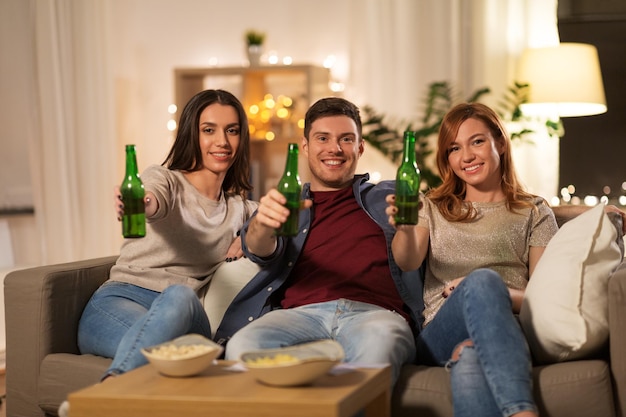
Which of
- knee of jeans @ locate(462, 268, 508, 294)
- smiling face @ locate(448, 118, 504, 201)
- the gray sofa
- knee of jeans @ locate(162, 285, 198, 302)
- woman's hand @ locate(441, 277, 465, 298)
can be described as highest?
smiling face @ locate(448, 118, 504, 201)

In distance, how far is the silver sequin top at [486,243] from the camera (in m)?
2.52

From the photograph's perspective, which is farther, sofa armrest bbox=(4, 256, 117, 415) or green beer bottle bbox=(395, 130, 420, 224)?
sofa armrest bbox=(4, 256, 117, 415)

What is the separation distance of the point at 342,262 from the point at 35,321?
915 mm

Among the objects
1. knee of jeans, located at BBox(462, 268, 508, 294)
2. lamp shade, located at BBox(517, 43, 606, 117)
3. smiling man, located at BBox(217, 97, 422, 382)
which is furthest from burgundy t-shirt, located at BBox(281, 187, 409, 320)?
lamp shade, located at BBox(517, 43, 606, 117)

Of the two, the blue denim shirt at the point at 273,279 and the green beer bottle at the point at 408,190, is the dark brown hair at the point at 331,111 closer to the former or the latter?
the blue denim shirt at the point at 273,279

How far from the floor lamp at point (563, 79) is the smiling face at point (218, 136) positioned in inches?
80.8

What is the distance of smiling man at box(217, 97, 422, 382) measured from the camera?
8.01 feet

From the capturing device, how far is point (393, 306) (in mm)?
2562

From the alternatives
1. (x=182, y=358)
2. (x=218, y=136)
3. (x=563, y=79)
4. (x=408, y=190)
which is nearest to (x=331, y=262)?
(x=408, y=190)

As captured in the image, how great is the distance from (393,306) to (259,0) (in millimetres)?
3547

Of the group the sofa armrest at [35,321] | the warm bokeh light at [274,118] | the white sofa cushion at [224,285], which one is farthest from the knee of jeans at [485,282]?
the warm bokeh light at [274,118]

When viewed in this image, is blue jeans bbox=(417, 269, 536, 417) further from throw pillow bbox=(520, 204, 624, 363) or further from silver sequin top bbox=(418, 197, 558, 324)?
silver sequin top bbox=(418, 197, 558, 324)

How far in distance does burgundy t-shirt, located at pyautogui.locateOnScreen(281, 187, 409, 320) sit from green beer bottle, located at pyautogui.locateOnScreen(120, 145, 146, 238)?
1.66ft

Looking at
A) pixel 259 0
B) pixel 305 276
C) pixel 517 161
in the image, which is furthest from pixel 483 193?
pixel 259 0
